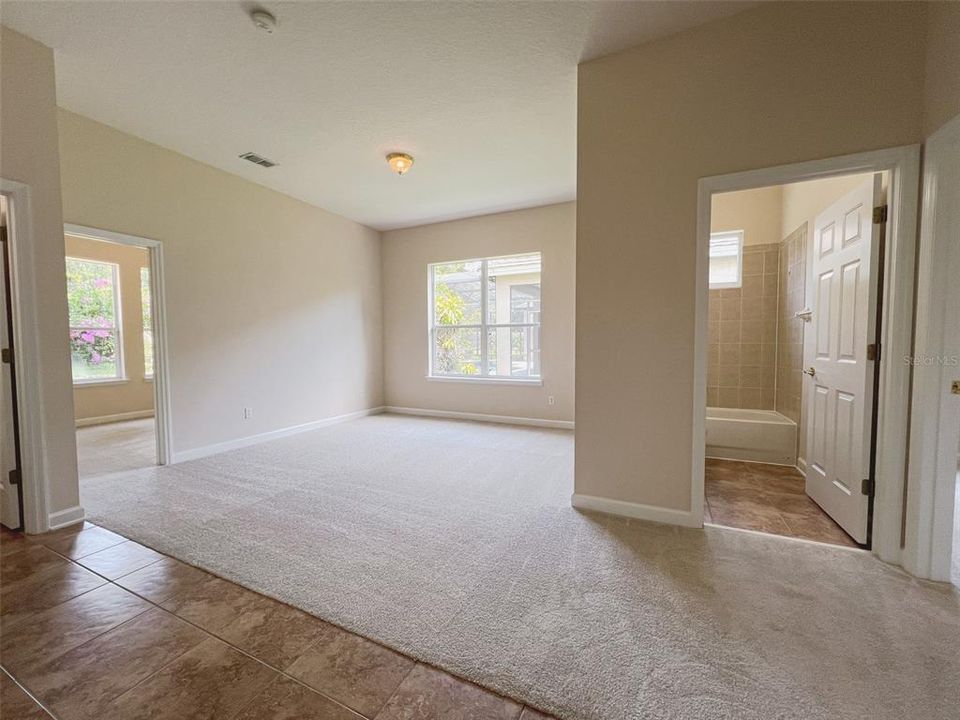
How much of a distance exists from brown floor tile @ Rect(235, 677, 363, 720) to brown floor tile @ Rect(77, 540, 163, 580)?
1275 millimetres

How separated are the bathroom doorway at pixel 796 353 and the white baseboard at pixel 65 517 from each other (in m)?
4.00

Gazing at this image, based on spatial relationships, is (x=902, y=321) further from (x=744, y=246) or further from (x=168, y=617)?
(x=168, y=617)

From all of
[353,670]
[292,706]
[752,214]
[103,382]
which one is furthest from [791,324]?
[103,382]

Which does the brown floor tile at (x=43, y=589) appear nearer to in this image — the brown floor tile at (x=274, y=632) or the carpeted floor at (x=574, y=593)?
the carpeted floor at (x=574, y=593)

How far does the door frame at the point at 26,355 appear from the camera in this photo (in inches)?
88.5

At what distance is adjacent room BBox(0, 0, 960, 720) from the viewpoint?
140 centimetres

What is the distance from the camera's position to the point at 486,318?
226 inches

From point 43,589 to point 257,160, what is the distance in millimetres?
3607

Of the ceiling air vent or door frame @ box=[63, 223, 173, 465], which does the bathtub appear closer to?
the ceiling air vent

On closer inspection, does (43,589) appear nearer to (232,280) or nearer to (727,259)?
(232,280)

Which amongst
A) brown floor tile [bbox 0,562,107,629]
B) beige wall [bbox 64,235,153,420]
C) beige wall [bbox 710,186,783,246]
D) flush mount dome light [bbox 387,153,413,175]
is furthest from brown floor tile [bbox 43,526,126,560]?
beige wall [bbox 710,186,783,246]

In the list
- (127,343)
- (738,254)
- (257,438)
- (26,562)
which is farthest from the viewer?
(127,343)

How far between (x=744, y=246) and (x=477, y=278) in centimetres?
329

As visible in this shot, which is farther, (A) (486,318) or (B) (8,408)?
(A) (486,318)
